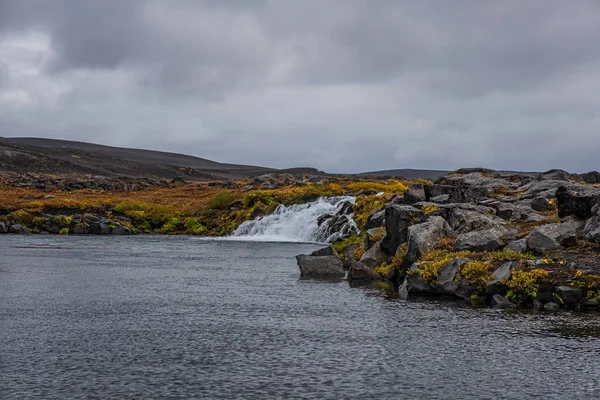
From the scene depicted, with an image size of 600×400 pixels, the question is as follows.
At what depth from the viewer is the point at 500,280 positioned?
30.0 metres

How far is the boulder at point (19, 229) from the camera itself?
259ft

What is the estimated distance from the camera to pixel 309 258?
4191 cm

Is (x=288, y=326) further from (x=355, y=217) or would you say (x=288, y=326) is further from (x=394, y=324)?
(x=355, y=217)

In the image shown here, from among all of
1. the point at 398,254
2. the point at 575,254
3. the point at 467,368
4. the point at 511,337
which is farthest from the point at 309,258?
the point at 467,368

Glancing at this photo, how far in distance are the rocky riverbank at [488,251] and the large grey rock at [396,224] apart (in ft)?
0.20

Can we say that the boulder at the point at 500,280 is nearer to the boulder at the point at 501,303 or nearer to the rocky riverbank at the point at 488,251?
the rocky riverbank at the point at 488,251

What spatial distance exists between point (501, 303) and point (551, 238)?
6189 millimetres

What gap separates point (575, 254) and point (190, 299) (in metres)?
18.3

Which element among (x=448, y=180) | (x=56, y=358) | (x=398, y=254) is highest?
(x=448, y=180)

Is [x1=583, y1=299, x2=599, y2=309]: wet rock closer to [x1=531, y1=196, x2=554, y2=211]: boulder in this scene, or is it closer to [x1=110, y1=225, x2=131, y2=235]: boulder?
[x1=531, y1=196, x2=554, y2=211]: boulder

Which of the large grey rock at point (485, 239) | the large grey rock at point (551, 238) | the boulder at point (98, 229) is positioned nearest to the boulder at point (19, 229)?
the boulder at point (98, 229)

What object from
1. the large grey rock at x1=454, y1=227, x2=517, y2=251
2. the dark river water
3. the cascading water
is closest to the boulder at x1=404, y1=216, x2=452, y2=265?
the large grey rock at x1=454, y1=227, x2=517, y2=251

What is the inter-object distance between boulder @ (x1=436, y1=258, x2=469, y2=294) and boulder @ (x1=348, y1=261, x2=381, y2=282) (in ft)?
21.9

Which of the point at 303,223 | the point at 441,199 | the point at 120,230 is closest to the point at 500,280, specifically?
the point at 441,199
